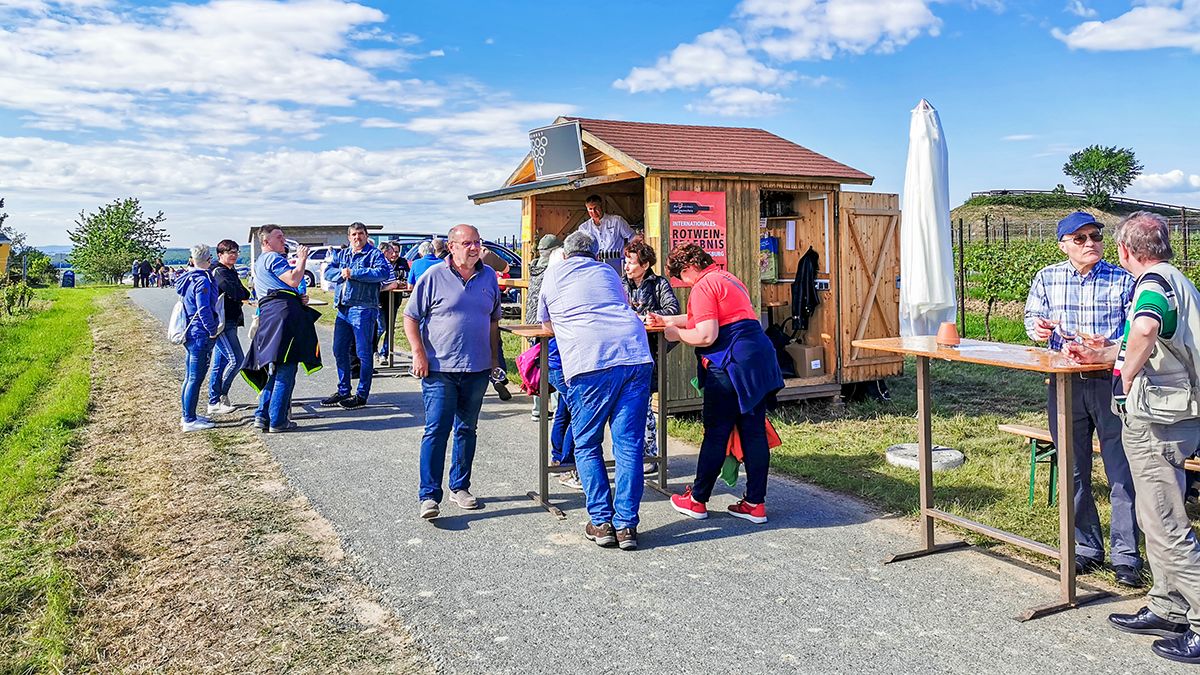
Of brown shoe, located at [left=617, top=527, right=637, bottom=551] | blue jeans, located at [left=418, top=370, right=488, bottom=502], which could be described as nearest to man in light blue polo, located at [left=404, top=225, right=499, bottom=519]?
blue jeans, located at [left=418, top=370, right=488, bottom=502]

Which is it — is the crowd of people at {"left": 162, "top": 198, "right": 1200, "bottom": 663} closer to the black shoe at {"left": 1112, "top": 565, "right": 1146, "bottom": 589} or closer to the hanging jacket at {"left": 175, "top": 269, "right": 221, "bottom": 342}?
the black shoe at {"left": 1112, "top": 565, "right": 1146, "bottom": 589}

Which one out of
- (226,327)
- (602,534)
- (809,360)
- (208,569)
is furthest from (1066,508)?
(226,327)

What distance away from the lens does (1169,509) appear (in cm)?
355

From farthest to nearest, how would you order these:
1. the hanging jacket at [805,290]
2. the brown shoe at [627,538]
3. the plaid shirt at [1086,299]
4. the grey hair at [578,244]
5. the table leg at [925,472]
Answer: the hanging jacket at [805,290]
the grey hair at [578,244]
the brown shoe at [627,538]
the table leg at [925,472]
the plaid shirt at [1086,299]

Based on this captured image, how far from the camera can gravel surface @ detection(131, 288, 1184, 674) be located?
357cm

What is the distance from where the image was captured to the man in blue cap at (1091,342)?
166 inches

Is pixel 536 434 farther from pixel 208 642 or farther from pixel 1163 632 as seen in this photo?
pixel 1163 632

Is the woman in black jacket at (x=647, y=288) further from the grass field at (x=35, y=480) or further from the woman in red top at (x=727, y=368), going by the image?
the grass field at (x=35, y=480)

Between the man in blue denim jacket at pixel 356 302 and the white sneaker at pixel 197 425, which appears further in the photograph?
the man in blue denim jacket at pixel 356 302

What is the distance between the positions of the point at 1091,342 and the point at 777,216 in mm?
6063

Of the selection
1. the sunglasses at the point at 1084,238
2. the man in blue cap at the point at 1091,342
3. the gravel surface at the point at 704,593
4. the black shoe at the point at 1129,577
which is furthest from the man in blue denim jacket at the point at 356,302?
the black shoe at the point at 1129,577

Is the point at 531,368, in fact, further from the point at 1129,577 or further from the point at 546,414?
the point at 1129,577

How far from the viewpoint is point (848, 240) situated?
9.39 m

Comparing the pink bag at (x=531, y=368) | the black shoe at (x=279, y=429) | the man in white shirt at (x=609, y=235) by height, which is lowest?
the black shoe at (x=279, y=429)
